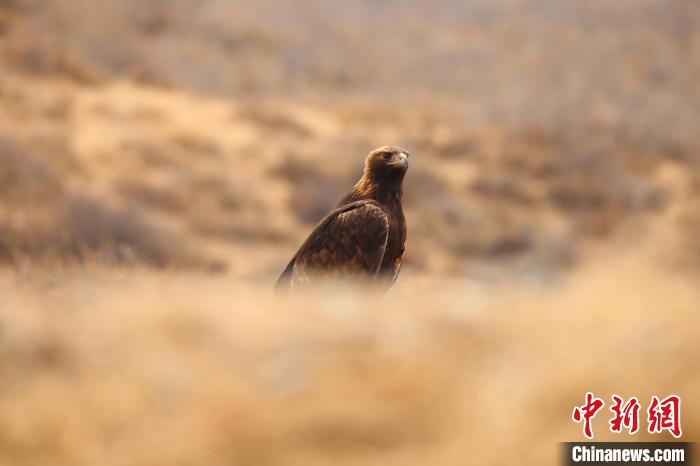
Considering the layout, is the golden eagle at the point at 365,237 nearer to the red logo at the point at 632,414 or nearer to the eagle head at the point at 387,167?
the eagle head at the point at 387,167

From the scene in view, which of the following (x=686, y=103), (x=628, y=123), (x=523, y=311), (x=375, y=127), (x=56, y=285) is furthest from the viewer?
(x=686, y=103)

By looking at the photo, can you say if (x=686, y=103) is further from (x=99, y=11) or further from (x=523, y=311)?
(x=523, y=311)

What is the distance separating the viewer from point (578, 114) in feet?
98.6

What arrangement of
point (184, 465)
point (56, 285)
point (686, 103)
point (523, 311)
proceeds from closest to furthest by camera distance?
1. point (184, 465)
2. point (523, 311)
3. point (56, 285)
4. point (686, 103)

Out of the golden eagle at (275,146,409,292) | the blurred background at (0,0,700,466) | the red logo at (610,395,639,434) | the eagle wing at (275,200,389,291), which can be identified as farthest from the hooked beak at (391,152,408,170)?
the red logo at (610,395,639,434)

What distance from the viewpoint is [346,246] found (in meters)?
6.99

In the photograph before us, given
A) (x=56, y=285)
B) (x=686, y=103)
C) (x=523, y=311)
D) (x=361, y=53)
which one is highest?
(x=361, y=53)

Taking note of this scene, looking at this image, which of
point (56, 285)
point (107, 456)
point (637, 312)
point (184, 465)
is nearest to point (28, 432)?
point (107, 456)

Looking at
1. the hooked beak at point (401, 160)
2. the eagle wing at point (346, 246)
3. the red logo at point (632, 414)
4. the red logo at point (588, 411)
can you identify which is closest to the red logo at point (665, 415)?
the red logo at point (632, 414)

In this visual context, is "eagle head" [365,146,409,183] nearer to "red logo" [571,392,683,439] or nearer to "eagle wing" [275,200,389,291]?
"eagle wing" [275,200,389,291]

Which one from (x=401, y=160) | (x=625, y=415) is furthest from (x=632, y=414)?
(x=401, y=160)

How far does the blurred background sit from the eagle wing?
3.19 ft

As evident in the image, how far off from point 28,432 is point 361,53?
33.0 m

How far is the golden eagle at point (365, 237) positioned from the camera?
6.89m
